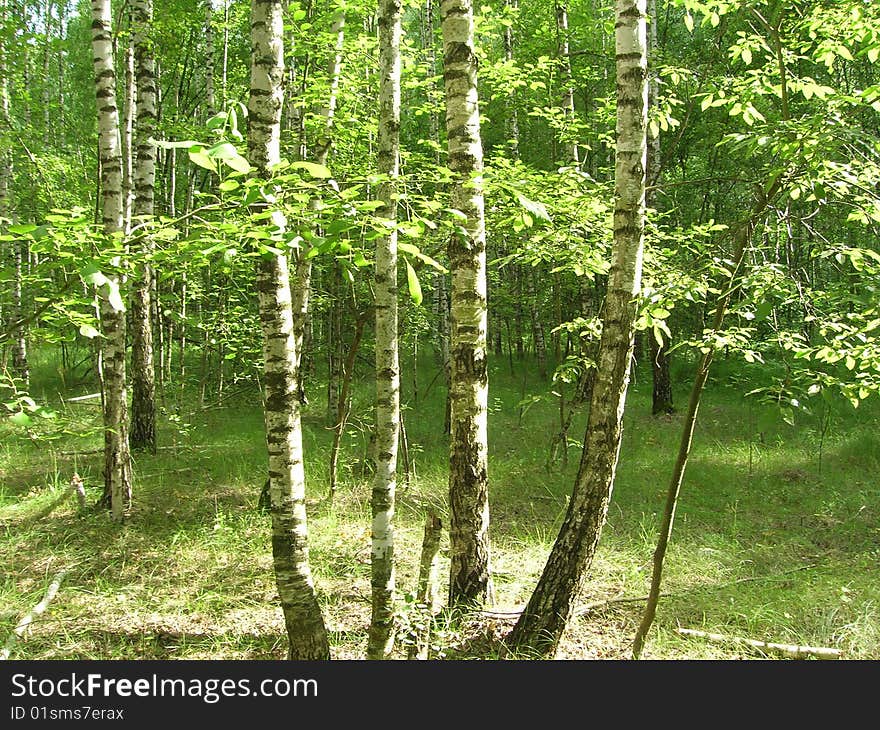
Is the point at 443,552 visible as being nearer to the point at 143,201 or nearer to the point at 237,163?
the point at 237,163

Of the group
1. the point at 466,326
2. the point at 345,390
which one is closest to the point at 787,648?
the point at 466,326

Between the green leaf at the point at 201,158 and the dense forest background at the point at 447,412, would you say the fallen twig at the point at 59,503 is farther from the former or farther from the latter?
the green leaf at the point at 201,158

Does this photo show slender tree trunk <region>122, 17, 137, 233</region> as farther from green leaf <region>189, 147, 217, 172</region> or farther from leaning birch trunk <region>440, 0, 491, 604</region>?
green leaf <region>189, 147, 217, 172</region>

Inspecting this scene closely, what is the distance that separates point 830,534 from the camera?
7.10 meters

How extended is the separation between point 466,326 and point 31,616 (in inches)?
159

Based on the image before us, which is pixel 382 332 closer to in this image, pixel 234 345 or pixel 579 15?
pixel 234 345

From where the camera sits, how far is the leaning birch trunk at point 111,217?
6.28 m

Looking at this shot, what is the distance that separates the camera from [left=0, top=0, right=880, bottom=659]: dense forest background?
3283 millimetres

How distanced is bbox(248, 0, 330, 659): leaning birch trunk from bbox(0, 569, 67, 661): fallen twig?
7.06 feet

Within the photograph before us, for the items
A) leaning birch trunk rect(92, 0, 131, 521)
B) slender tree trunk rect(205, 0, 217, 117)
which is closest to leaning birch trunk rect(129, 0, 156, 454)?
leaning birch trunk rect(92, 0, 131, 521)

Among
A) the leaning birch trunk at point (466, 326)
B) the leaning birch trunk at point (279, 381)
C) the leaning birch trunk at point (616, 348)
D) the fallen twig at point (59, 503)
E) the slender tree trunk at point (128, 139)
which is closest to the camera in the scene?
the leaning birch trunk at point (279, 381)

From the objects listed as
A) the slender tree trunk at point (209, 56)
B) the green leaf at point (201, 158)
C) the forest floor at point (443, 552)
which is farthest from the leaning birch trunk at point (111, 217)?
the slender tree trunk at point (209, 56)

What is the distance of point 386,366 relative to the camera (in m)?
4.70

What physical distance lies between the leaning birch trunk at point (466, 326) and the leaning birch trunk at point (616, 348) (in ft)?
2.27
